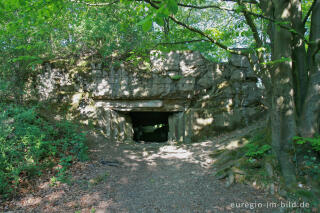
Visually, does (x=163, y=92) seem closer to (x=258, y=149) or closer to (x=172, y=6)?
(x=258, y=149)

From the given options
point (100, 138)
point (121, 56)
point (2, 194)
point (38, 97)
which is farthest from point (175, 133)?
point (2, 194)

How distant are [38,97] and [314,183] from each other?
1053cm

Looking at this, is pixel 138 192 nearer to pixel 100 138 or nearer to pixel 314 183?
pixel 314 183

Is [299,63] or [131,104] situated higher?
[299,63]

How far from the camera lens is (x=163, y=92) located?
10117 mm

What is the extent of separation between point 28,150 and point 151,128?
35.5 feet

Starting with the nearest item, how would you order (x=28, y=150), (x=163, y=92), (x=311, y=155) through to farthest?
(x=311, y=155) → (x=28, y=150) → (x=163, y=92)

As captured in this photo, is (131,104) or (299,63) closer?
(299,63)

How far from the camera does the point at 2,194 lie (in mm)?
4062

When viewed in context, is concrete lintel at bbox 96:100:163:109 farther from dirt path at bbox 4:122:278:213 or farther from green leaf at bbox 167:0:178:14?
green leaf at bbox 167:0:178:14

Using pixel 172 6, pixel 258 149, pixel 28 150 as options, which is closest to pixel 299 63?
pixel 258 149

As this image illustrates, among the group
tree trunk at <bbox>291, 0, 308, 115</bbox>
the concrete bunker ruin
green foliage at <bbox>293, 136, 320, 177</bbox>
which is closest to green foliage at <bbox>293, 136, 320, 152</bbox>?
green foliage at <bbox>293, 136, 320, 177</bbox>

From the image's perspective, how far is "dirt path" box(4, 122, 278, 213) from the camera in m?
3.81

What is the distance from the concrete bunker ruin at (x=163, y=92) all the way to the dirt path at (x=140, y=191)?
3.39 meters
